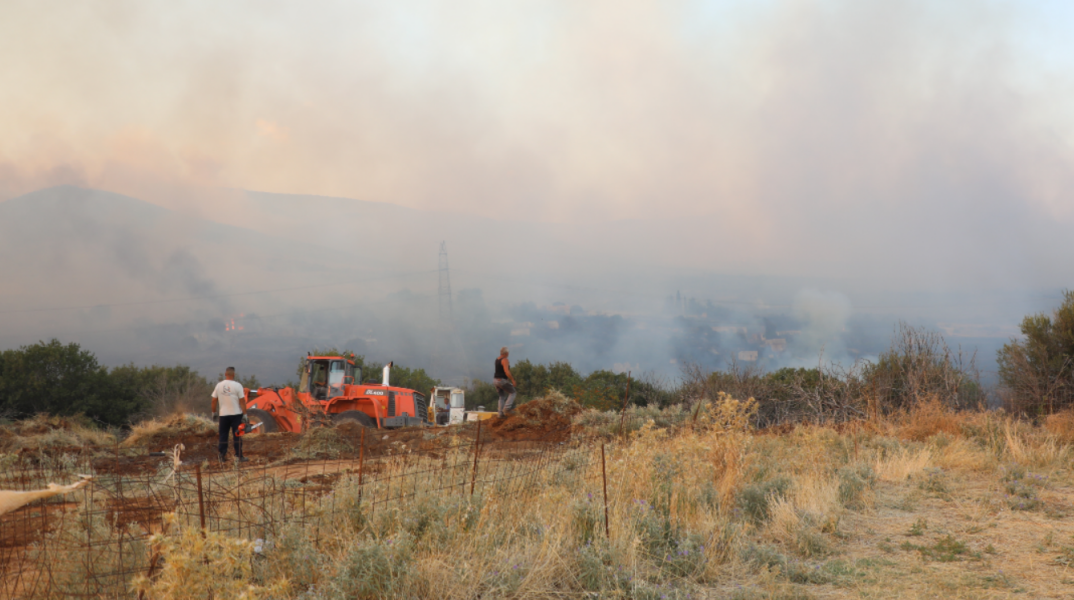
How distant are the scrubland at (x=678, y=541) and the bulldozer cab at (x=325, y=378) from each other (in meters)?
10.9

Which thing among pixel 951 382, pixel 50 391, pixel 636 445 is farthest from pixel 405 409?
pixel 50 391

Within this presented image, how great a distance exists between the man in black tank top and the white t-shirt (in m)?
6.04

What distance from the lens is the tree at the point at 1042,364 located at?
18.5 m

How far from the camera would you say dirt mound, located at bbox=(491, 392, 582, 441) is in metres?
14.9

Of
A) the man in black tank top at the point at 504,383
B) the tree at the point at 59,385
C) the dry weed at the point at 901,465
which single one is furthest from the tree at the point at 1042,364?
the tree at the point at 59,385

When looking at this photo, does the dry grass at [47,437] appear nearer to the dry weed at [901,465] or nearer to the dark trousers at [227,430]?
the dark trousers at [227,430]

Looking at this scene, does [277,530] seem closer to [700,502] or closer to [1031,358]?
[700,502]

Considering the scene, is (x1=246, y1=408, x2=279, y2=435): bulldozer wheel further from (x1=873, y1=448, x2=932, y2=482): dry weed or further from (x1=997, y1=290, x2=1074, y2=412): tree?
(x1=997, y1=290, x2=1074, y2=412): tree

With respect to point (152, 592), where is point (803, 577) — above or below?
below

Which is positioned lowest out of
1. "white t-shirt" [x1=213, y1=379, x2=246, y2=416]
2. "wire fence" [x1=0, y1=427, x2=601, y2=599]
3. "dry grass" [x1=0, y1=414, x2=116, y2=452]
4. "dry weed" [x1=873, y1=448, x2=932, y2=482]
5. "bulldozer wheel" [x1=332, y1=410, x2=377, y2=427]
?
"dry weed" [x1=873, y1=448, x2=932, y2=482]

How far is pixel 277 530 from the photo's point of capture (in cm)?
512

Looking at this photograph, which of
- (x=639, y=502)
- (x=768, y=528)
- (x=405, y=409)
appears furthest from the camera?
(x=405, y=409)

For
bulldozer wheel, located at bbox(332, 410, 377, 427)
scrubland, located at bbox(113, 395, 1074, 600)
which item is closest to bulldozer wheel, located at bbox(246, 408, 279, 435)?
bulldozer wheel, located at bbox(332, 410, 377, 427)

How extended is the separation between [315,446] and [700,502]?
922cm
